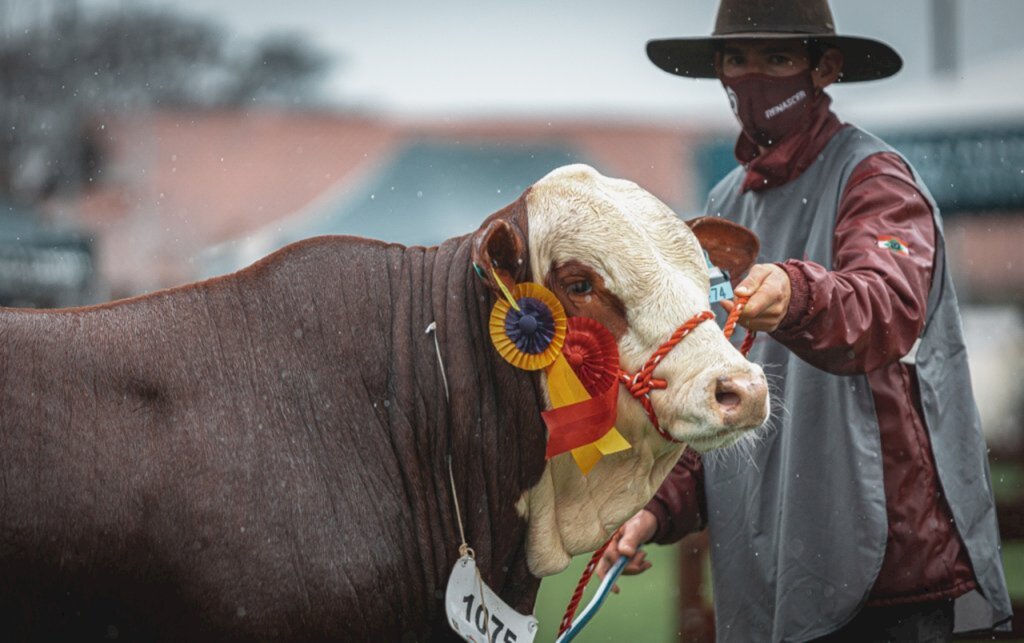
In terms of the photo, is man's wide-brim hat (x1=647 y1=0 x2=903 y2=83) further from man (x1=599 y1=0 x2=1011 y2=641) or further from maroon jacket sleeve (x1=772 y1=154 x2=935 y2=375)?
maroon jacket sleeve (x1=772 y1=154 x2=935 y2=375)

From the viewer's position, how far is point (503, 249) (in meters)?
2.94

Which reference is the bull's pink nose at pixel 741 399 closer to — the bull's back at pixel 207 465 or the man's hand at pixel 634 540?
the bull's back at pixel 207 465

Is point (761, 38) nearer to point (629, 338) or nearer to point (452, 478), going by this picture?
point (629, 338)

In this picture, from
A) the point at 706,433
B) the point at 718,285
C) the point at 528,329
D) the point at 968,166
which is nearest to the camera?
the point at 706,433

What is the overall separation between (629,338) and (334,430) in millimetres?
714

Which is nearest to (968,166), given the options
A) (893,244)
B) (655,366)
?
(893,244)

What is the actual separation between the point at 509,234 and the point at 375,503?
69 cm

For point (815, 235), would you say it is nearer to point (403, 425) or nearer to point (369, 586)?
point (403, 425)

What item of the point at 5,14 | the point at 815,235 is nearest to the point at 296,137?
the point at 5,14

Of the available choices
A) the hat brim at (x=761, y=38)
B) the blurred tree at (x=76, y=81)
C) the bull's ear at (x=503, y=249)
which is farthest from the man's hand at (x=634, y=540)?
the blurred tree at (x=76, y=81)

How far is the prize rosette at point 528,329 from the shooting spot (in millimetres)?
2920

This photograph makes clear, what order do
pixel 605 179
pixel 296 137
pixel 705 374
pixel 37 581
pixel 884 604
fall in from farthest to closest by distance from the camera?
pixel 296 137
pixel 884 604
pixel 605 179
pixel 705 374
pixel 37 581

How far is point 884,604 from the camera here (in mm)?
3459

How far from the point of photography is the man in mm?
3412
